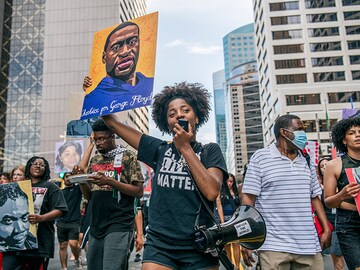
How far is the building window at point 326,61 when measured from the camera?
57.0 m

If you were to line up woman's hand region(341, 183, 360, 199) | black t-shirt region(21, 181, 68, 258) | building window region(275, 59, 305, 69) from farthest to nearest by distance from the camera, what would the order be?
1. building window region(275, 59, 305, 69)
2. black t-shirt region(21, 181, 68, 258)
3. woman's hand region(341, 183, 360, 199)

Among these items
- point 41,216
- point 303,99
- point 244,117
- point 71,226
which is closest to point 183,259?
point 41,216

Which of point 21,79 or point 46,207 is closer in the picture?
point 46,207

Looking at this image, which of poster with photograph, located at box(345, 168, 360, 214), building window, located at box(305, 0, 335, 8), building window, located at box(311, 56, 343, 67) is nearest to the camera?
poster with photograph, located at box(345, 168, 360, 214)

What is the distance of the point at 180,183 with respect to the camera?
2473 mm

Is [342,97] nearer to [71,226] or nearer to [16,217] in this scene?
[71,226]

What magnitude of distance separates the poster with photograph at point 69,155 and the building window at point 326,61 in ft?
169

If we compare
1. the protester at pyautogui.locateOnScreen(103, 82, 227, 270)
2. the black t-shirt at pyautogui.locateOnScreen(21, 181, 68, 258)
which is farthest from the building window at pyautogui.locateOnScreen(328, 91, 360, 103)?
the protester at pyautogui.locateOnScreen(103, 82, 227, 270)

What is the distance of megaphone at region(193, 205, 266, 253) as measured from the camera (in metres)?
2.17

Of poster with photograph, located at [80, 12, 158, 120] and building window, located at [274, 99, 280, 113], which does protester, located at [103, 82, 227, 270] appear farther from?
building window, located at [274, 99, 280, 113]

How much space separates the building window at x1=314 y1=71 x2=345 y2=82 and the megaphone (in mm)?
58850

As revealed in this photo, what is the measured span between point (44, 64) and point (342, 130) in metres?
71.8

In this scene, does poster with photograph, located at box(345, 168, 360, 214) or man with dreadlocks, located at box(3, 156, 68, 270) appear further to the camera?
man with dreadlocks, located at box(3, 156, 68, 270)

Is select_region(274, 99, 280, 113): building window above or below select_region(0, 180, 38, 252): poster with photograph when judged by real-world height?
above
